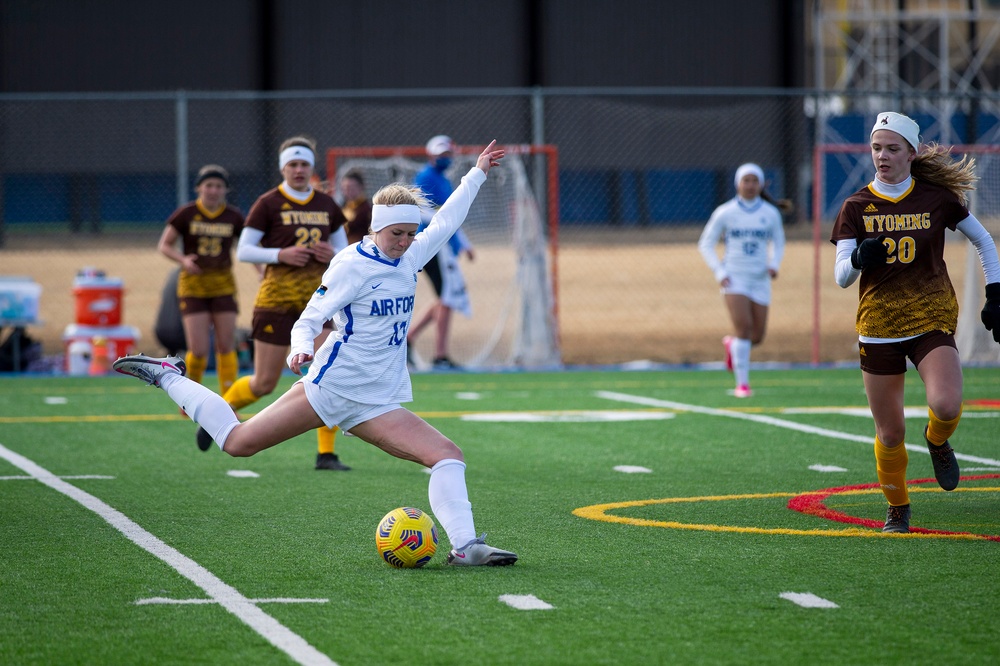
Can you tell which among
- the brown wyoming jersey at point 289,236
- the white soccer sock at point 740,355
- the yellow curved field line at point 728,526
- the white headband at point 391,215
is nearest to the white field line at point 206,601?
the white headband at point 391,215

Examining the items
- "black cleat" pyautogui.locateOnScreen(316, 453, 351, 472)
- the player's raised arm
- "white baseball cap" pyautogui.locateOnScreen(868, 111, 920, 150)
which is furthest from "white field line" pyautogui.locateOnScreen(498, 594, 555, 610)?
"black cleat" pyautogui.locateOnScreen(316, 453, 351, 472)

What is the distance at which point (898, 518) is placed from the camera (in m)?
7.18

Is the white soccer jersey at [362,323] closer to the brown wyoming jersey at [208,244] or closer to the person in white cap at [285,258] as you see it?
the person in white cap at [285,258]

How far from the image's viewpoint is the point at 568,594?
5.86 m

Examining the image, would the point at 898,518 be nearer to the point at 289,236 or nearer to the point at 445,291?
the point at 289,236

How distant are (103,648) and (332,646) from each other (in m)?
0.80

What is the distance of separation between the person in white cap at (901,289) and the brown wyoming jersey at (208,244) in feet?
20.6

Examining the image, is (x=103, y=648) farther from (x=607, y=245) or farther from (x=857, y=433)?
(x=607, y=245)

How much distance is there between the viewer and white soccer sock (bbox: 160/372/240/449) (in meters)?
6.94

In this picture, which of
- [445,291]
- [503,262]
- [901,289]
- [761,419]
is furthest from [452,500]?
[503,262]

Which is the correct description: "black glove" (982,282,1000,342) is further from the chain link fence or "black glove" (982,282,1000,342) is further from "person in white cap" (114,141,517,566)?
the chain link fence

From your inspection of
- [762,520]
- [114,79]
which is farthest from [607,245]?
[762,520]

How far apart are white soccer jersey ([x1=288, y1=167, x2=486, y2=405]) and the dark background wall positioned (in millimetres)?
24880

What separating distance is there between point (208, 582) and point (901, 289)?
11.6 ft
